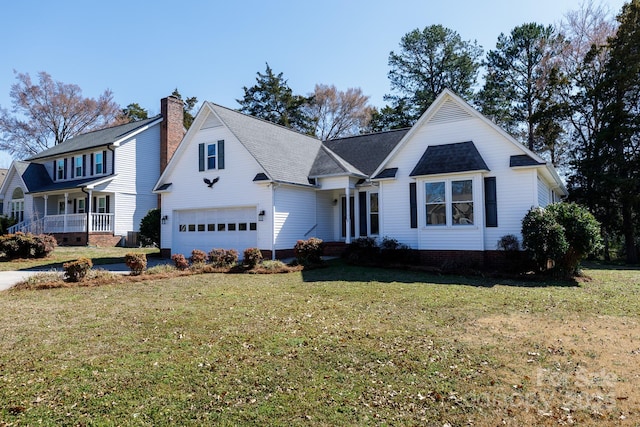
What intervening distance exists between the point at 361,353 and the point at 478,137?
12.0 meters

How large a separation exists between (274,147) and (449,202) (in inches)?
364

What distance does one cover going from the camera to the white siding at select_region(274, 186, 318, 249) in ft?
60.4

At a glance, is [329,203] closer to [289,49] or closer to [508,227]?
[289,49]

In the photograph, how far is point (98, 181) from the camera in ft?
87.2

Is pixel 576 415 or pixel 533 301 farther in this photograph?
pixel 533 301

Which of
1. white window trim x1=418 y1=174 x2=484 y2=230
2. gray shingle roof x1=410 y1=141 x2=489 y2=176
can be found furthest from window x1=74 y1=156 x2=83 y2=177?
white window trim x1=418 y1=174 x2=484 y2=230

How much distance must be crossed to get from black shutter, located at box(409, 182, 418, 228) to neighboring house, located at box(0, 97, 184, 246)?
65.6 ft

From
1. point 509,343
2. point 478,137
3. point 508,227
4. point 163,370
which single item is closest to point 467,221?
point 508,227

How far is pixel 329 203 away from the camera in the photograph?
69.9ft

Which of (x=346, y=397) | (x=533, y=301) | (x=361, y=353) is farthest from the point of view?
(x=533, y=301)

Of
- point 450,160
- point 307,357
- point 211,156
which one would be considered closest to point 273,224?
point 211,156

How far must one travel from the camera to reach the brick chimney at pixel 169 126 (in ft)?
97.1

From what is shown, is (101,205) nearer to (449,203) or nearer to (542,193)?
(449,203)

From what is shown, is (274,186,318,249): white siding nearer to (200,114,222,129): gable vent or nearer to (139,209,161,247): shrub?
(200,114,222,129): gable vent
